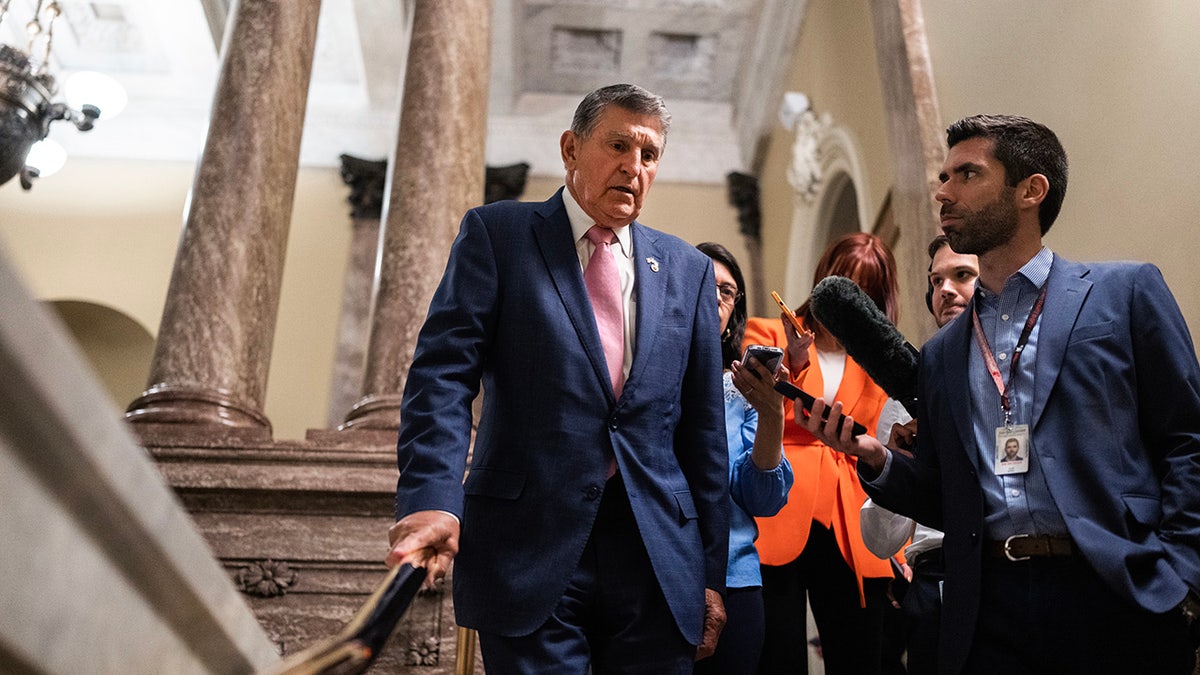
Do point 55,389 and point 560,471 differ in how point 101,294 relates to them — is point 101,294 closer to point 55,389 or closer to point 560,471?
point 560,471

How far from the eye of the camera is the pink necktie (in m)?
2.26

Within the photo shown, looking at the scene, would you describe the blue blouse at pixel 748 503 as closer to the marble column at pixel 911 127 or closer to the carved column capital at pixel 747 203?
the marble column at pixel 911 127

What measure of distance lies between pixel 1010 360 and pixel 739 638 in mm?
874

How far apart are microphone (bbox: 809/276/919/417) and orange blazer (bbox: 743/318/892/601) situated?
38cm

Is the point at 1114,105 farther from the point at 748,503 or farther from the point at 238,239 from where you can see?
the point at 238,239

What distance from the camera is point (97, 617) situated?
2.63 ft

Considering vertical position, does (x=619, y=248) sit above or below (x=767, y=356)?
above

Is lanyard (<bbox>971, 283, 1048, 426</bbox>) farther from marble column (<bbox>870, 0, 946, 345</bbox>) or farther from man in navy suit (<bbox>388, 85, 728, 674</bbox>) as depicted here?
marble column (<bbox>870, 0, 946, 345</bbox>)

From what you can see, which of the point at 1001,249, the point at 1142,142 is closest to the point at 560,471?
the point at 1001,249

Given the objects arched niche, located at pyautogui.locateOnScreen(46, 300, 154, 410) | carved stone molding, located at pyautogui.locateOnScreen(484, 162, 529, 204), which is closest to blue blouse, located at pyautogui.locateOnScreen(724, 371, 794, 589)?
carved stone molding, located at pyautogui.locateOnScreen(484, 162, 529, 204)

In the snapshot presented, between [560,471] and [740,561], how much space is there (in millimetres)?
820

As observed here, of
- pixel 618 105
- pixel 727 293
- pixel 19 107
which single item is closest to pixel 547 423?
pixel 618 105

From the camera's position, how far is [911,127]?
6203mm

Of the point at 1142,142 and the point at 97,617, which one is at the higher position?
the point at 1142,142
